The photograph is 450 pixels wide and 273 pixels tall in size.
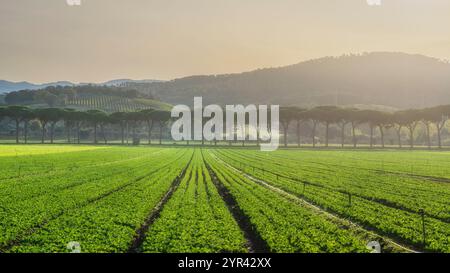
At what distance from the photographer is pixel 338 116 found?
195m

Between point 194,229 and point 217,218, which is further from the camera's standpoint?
point 217,218

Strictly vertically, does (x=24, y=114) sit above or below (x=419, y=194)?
above

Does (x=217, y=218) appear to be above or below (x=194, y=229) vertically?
below

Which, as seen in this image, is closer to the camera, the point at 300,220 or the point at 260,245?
the point at 260,245

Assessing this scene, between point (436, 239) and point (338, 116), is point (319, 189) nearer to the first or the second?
point (436, 239)

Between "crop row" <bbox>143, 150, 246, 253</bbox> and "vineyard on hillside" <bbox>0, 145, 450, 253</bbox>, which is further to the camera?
"vineyard on hillside" <bbox>0, 145, 450, 253</bbox>

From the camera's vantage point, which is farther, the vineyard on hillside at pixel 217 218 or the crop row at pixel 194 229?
the vineyard on hillside at pixel 217 218

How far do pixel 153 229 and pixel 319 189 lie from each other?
23521mm
